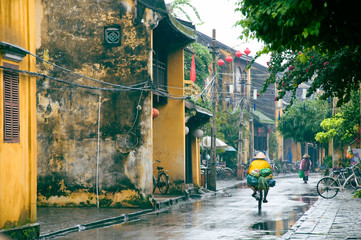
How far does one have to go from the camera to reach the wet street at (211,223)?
428 inches

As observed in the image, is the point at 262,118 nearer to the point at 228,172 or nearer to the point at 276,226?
the point at 228,172

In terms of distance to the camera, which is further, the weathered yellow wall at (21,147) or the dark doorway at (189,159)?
the dark doorway at (189,159)

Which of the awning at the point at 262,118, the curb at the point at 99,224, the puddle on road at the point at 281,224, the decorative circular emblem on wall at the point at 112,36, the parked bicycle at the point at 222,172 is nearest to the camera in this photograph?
the curb at the point at 99,224

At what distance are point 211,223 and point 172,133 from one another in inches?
329

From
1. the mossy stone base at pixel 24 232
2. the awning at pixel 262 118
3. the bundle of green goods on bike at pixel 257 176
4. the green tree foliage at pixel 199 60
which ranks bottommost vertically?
the mossy stone base at pixel 24 232

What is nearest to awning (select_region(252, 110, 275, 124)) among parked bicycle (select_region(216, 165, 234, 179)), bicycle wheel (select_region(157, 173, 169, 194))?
parked bicycle (select_region(216, 165, 234, 179))

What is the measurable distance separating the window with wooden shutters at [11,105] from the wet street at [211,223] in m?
2.40

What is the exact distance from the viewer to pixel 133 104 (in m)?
17.0

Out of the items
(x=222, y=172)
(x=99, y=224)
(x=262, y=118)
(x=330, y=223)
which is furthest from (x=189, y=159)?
(x=262, y=118)

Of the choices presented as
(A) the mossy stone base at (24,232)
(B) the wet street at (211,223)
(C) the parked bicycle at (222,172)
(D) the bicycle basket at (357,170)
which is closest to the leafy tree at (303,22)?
(B) the wet street at (211,223)

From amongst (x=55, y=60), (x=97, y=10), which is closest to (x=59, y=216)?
(x=55, y=60)

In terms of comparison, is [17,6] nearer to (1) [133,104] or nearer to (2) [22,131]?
(2) [22,131]

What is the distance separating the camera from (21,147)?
34.5 ft

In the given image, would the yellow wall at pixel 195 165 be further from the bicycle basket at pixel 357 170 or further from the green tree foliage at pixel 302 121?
the green tree foliage at pixel 302 121
